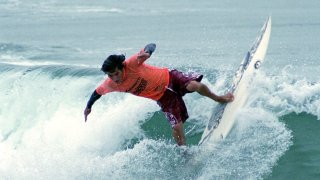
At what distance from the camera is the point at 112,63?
652cm

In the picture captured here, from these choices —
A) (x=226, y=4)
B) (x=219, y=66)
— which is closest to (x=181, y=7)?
(x=226, y=4)

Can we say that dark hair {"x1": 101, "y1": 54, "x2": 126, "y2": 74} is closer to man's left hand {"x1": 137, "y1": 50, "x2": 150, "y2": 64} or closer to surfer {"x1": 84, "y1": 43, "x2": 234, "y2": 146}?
surfer {"x1": 84, "y1": 43, "x2": 234, "y2": 146}

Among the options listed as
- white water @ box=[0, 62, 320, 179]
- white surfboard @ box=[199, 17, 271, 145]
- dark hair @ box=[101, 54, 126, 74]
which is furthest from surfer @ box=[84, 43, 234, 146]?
white water @ box=[0, 62, 320, 179]

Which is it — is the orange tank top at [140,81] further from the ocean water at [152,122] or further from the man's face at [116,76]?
the ocean water at [152,122]

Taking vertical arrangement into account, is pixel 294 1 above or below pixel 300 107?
below

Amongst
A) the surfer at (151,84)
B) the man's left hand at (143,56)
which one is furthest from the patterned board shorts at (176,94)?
the man's left hand at (143,56)

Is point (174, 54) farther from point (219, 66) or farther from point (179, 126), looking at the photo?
point (179, 126)

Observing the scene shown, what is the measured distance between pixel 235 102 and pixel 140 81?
164cm

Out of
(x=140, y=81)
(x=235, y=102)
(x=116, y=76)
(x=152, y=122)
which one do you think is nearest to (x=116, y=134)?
(x=152, y=122)

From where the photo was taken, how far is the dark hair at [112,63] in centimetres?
649

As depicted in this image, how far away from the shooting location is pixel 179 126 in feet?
24.2

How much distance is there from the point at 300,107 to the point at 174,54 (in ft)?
27.3

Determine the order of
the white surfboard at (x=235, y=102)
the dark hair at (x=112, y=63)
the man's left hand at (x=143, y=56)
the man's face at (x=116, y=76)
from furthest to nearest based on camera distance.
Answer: the white surfboard at (x=235, y=102)
the man's left hand at (x=143, y=56)
the man's face at (x=116, y=76)
the dark hair at (x=112, y=63)

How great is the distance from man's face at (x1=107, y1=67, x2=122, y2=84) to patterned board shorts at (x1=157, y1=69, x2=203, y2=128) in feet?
2.45
